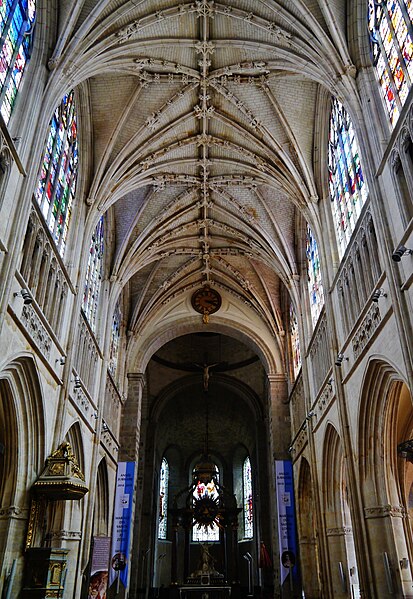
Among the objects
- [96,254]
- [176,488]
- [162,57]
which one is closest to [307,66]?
[162,57]

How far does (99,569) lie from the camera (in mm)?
17359

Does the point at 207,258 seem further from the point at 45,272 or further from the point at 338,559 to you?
the point at 338,559

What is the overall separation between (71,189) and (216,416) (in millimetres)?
23756

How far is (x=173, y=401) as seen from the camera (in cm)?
3572

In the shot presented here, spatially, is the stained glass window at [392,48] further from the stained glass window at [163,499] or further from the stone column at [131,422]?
the stained glass window at [163,499]

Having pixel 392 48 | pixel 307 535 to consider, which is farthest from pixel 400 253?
pixel 307 535

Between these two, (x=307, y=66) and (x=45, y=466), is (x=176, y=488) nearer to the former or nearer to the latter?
(x=45, y=466)

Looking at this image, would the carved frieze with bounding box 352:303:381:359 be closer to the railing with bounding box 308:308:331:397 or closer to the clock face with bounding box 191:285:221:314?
the railing with bounding box 308:308:331:397

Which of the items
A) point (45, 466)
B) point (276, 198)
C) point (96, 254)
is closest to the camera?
point (45, 466)

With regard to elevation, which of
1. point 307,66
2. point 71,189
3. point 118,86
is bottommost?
point 71,189

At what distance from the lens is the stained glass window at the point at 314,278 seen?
18844 mm

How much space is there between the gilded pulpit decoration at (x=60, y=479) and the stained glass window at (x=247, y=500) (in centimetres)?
2320

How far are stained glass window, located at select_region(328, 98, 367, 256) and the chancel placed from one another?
0.33 ft

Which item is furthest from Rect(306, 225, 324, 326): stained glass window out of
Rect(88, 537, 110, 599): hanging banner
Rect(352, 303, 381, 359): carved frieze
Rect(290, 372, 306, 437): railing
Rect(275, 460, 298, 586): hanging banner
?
Rect(88, 537, 110, 599): hanging banner
